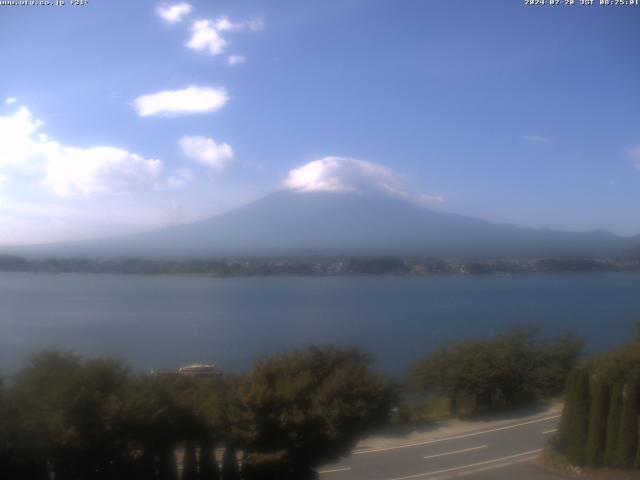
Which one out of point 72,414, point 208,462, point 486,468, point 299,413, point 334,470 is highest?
point 72,414

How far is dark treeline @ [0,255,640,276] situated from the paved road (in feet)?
48.7

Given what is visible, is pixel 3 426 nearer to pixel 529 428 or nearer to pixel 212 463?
pixel 212 463

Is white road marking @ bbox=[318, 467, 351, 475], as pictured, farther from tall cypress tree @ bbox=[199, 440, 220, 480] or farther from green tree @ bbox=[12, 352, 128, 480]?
green tree @ bbox=[12, 352, 128, 480]

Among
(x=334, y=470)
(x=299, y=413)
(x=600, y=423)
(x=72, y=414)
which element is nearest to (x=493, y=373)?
(x=600, y=423)

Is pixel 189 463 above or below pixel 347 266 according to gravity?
below

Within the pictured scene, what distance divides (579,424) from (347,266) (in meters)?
22.2

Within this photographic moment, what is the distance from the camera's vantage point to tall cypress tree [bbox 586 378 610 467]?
23.0 ft

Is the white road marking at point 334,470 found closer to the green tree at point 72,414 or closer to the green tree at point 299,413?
the green tree at point 299,413

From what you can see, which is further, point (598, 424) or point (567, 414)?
point (567, 414)

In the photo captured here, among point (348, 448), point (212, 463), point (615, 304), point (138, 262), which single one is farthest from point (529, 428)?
point (615, 304)

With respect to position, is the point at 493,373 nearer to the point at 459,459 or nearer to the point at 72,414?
the point at 459,459

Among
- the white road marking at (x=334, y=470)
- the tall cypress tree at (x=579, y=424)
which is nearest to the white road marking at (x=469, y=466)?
the white road marking at (x=334, y=470)

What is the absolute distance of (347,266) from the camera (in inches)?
1153

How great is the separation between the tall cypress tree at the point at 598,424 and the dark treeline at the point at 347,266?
55.7 ft
